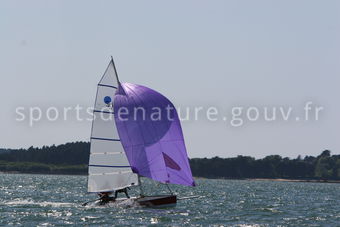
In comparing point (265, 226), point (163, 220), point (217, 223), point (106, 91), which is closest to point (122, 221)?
point (163, 220)

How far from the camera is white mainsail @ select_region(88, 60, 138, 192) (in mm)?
51031

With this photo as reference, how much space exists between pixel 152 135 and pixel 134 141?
1530mm

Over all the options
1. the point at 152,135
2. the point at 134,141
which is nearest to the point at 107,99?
the point at 134,141

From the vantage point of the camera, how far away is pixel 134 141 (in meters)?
50.9

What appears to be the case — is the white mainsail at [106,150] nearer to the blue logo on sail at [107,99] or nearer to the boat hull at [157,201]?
the blue logo on sail at [107,99]

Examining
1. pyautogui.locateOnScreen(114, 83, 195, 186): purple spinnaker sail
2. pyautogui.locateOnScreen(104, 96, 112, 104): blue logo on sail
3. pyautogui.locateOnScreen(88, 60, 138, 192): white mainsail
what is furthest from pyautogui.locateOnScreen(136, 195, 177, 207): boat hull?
pyautogui.locateOnScreen(104, 96, 112, 104): blue logo on sail

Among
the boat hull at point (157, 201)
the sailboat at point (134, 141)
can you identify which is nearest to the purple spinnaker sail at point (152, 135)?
the sailboat at point (134, 141)

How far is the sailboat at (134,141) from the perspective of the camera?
4994cm

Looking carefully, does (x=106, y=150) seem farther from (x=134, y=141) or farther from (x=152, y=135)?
(x=152, y=135)

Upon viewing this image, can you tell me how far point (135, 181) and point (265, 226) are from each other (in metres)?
12.6

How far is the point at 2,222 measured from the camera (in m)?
42.2

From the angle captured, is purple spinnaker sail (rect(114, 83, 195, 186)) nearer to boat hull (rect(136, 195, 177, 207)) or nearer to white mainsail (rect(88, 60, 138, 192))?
white mainsail (rect(88, 60, 138, 192))

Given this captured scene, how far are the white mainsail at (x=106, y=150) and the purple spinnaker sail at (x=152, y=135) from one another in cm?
57

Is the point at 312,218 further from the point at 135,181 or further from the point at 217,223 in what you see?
the point at 135,181
